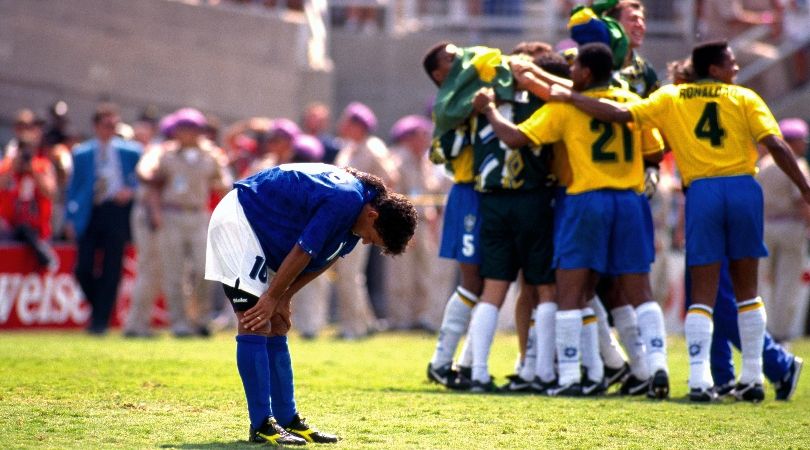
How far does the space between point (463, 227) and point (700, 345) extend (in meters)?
1.89

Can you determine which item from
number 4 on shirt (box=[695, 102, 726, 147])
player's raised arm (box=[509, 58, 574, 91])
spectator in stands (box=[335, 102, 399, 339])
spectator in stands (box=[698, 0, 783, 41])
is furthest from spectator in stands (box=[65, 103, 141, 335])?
spectator in stands (box=[698, 0, 783, 41])

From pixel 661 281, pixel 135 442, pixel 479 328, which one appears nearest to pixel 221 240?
pixel 135 442

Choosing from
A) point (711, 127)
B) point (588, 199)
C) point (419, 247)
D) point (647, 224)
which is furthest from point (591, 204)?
point (419, 247)

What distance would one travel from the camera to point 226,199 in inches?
291

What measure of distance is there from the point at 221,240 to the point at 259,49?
47.9 ft

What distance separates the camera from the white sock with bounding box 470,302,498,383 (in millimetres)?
10047

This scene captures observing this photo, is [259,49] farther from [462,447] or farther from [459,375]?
[462,447]

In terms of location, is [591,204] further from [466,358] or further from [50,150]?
[50,150]

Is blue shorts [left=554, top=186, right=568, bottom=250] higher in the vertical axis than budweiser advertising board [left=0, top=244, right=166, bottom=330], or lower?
higher

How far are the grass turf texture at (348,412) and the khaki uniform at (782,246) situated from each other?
137 inches

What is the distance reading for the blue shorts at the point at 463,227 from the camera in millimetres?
10281

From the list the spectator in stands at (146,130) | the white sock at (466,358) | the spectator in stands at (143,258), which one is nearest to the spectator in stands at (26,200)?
the spectator in stands at (143,258)

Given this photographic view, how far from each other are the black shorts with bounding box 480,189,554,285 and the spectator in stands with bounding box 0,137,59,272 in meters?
7.68

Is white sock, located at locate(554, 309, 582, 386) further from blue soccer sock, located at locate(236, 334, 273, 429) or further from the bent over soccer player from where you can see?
blue soccer sock, located at locate(236, 334, 273, 429)
